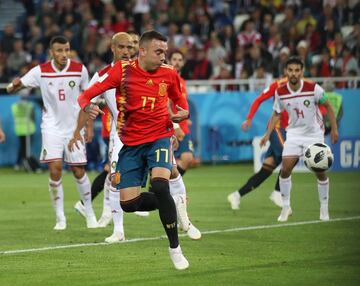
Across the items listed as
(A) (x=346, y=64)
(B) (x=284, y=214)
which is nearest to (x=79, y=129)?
(B) (x=284, y=214)

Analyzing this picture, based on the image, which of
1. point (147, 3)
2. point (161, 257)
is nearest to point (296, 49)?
point (147, 3)

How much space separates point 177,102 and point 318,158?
11.9 ft

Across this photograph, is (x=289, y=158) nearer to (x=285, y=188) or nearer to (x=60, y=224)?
(x=285, y=188)

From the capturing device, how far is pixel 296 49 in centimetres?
2634

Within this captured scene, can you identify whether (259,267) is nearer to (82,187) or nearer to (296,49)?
(82,187)

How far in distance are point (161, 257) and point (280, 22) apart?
17960mm

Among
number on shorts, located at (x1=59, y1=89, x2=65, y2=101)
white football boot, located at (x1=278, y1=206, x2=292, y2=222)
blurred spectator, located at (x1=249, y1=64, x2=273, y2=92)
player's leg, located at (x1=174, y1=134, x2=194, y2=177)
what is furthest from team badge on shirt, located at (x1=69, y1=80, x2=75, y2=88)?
blurred spectator, located at (x1=249, y1=64, x2=273, y2=92)

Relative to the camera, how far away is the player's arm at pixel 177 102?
10508mm

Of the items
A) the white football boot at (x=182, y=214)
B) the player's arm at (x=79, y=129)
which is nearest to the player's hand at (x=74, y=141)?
the player's arm at (x=79, y=129)

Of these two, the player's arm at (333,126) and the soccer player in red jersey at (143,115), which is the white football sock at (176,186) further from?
the player's arm at (333,126)

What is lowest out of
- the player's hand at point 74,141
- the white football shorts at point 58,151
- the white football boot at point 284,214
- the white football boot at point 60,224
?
the white football boot at point 284,214

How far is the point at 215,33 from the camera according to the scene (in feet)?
93.4

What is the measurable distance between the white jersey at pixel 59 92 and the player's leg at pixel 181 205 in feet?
6.69

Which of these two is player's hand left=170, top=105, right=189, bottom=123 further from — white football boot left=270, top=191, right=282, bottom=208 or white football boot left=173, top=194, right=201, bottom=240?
white football boot left=270, top=191, right=282, bottom=208
